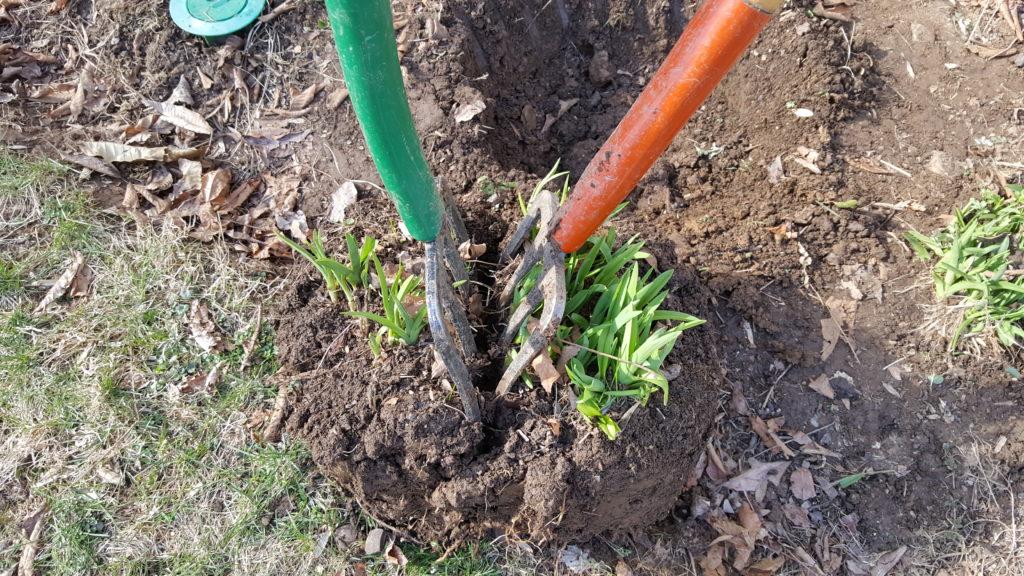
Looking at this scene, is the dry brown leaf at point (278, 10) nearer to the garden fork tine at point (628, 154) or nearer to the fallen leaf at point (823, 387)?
the garden fork tine at point (628, 154)

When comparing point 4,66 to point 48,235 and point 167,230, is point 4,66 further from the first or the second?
point 167,230

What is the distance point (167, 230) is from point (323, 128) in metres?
0.83

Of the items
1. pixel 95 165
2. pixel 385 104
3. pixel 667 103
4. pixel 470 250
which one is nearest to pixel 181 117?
pixel 95 165

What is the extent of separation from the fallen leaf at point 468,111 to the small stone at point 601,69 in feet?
2.80

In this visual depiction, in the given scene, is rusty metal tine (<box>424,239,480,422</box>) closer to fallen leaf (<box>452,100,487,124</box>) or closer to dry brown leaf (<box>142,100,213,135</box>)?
fallen leaf (<box>452,100,487,124</box>)

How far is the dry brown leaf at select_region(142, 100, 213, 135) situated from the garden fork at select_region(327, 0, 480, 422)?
63.1 inches

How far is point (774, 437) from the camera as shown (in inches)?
95.8

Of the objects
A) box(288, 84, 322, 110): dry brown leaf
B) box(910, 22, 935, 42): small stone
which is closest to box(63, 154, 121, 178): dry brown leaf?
box(288, 84, 322, 110): dry brown leaf

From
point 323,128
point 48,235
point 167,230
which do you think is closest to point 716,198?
point 323,128

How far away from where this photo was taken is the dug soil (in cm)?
193

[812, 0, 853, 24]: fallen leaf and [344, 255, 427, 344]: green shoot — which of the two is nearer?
[344, 255, 427, 344]: green shoot

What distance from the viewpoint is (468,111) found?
259 centimetres

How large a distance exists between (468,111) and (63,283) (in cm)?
193

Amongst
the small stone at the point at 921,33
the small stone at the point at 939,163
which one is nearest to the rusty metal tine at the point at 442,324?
the small stone at the point at 939,163
